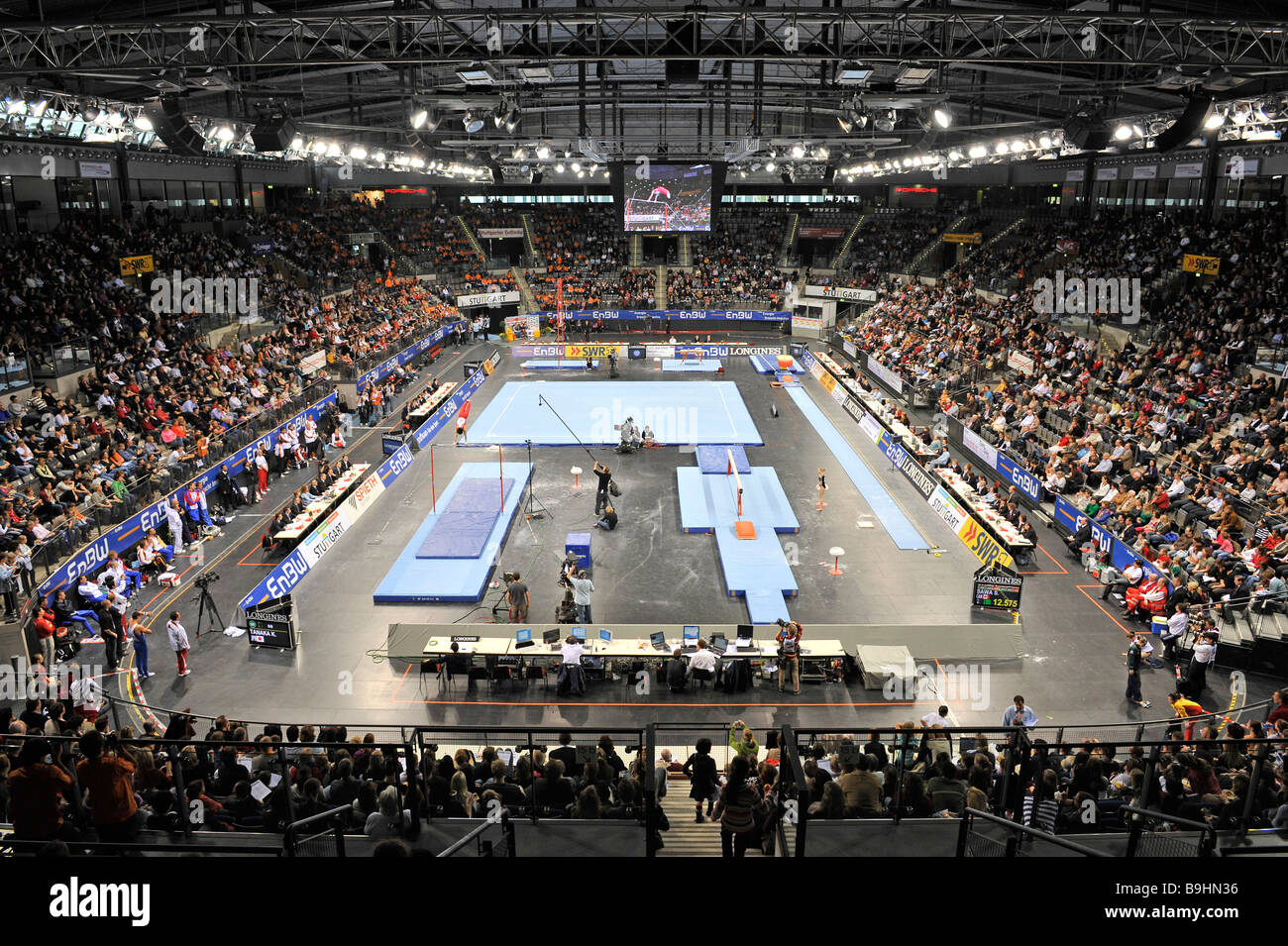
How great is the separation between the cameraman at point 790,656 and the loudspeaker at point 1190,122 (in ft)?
41.9

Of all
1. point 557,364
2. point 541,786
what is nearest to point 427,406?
point 557,364

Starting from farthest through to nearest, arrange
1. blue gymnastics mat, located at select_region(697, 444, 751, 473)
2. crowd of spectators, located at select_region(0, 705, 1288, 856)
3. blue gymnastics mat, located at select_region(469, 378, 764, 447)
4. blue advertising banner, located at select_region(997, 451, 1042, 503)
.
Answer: blue gymnastics mat, located at select_region(469, 378, 764, 447) < blue gymnastics mat, located at select_region(697, 444, 751, 473) < blue advertising banner, located at select_region(997, 451, 1042, 503) < crowd of spectators, located at select_region(0, 705, 1288, 856)

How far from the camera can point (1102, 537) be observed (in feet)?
67.0

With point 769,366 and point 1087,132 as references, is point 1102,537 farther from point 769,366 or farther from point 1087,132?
point 769,366

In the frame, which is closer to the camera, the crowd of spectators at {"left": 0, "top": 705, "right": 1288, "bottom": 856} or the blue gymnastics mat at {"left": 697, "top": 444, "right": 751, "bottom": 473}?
the crowd of spectators at {"left": 0, "top": 705, "right": 1288, "bottom": 856}

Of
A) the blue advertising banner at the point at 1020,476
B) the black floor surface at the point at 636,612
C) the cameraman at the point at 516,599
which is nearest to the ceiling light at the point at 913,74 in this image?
the black floor surface at the point at 636,612

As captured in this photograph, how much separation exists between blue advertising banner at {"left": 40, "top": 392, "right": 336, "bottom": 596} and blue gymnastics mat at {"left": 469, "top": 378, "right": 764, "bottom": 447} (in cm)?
859

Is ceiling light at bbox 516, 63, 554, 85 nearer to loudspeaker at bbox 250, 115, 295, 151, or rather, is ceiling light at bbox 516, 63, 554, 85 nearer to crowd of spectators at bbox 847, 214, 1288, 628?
loudspeaker at bbox 250, 115, 295, 151

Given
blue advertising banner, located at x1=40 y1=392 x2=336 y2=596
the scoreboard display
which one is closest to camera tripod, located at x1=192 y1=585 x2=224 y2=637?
blue advertising banner, located at x1=40 y1=392 x2=336 y2=596

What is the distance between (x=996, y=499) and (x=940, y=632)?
7.41m

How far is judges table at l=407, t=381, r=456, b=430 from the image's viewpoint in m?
31.4
